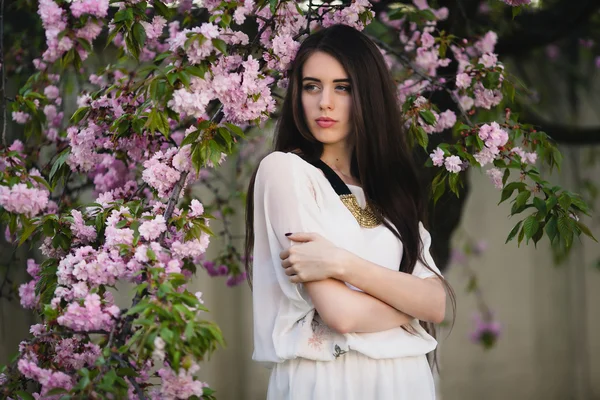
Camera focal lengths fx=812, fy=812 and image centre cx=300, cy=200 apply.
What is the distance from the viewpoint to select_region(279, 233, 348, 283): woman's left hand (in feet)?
5.24

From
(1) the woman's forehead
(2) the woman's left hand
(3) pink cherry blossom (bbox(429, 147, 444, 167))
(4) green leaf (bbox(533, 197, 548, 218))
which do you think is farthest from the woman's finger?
(4) green leaf (bbox(533, 197, 548, 218))

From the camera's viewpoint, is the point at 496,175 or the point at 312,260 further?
the point at 496,175

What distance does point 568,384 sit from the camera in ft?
15.6

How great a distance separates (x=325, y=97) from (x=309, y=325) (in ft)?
1.64

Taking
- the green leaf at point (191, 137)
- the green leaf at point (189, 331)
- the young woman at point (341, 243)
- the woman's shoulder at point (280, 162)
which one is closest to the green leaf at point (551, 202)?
the young woman at point (341, 243)

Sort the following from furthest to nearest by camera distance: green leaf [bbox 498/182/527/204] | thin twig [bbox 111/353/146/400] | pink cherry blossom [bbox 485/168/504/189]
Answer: pink cherry blossom [bbox 485/168/504/189]
green leaf [bbox 498/182/527/204]
thin twig [bbox 111/353/146/400]

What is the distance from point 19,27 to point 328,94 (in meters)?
1.74

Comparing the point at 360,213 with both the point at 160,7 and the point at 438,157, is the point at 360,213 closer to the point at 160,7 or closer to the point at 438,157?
the point at 438,157

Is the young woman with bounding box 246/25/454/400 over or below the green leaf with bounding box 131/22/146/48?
below

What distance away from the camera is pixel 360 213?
1.82m

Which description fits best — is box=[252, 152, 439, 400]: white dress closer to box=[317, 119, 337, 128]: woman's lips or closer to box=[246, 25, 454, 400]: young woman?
box=[246, 25, 454, 400]: young woman

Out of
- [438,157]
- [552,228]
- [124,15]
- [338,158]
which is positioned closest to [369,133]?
[338,158]

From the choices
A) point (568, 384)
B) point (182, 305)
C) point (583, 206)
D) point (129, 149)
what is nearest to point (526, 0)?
point (583, 206)

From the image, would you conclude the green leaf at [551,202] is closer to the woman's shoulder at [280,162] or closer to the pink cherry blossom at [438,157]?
the pink cherry blossom at [438,157]
